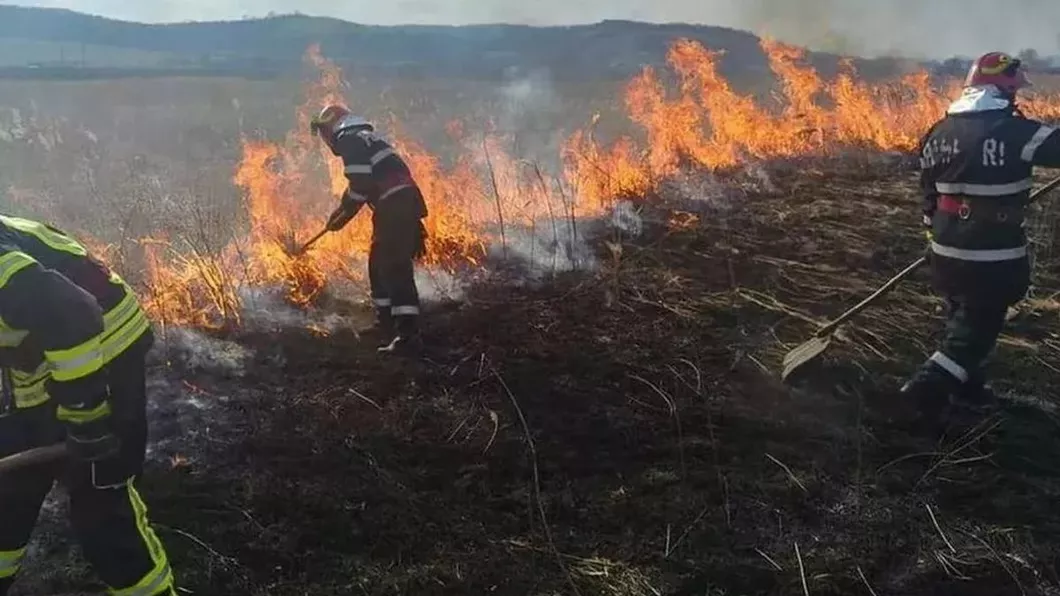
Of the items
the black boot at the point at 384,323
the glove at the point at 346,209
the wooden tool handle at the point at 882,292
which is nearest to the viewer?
the wooden tool handle at the point at 882,292

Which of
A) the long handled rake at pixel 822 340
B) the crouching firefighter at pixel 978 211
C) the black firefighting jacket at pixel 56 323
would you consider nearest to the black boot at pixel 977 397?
the crouching firefighter at pixel 978 211

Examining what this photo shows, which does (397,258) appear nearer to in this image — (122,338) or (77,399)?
(122,338)

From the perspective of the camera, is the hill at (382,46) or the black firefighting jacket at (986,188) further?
the hill at (382,46)

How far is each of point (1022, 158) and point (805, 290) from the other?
2698 mm

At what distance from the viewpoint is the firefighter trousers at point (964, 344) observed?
4.71m

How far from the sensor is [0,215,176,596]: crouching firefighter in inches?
111

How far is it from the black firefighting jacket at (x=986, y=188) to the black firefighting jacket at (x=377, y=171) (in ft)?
11.4

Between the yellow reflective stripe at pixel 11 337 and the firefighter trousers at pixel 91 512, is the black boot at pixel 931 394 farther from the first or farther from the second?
the yellow reflective stripe at pixel 11 337

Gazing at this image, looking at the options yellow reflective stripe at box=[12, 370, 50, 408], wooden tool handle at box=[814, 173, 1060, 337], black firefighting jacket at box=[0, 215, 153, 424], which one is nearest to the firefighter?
wooden tool handle at box=[814, 173, 1060, 337]

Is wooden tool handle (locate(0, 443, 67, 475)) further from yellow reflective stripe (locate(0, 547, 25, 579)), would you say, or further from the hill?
the hill

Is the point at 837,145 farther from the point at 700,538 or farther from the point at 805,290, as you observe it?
the point at 700,538

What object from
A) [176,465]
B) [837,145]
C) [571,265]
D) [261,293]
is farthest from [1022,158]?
[837,145]

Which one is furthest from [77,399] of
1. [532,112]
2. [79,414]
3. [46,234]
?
[532,112]

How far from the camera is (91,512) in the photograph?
313 cm
